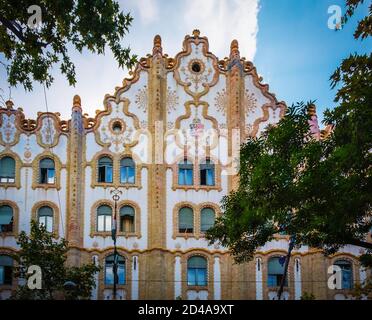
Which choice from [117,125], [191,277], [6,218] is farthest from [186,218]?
[6,218]

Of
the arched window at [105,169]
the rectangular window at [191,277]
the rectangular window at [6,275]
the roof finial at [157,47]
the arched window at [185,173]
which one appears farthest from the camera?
the roof finial at [157,47]

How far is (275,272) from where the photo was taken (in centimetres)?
3475

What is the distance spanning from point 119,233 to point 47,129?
7.58 meters

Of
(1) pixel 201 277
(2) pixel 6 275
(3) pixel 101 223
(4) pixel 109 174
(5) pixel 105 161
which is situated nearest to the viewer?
(2) pixel 6 275

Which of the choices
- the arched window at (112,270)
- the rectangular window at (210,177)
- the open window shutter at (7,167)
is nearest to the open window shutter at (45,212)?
the open window shutter at (7,167)

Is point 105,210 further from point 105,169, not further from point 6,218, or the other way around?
point 6,218

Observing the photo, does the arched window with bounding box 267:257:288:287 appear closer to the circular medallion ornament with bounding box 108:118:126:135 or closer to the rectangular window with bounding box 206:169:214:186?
the rectangular window with bounding box 206:169:214:186

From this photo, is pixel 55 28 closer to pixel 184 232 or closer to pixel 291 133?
pixel 291 133

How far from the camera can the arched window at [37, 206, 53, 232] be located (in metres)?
34.3

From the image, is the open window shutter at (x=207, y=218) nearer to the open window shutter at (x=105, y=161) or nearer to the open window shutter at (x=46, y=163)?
the open window shutter at (x=105, y=161)

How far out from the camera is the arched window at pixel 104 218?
34.6 m

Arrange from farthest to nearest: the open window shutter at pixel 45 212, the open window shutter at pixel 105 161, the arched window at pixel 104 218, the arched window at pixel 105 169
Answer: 1. the open window shutter at pixel 105 161
2. the arched window at pixel 105 169
3. the arched window at pixel 104 218
4. the open window shutter at pixel 45 212

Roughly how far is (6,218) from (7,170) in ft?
9.23

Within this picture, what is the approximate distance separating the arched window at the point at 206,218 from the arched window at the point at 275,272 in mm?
4060
